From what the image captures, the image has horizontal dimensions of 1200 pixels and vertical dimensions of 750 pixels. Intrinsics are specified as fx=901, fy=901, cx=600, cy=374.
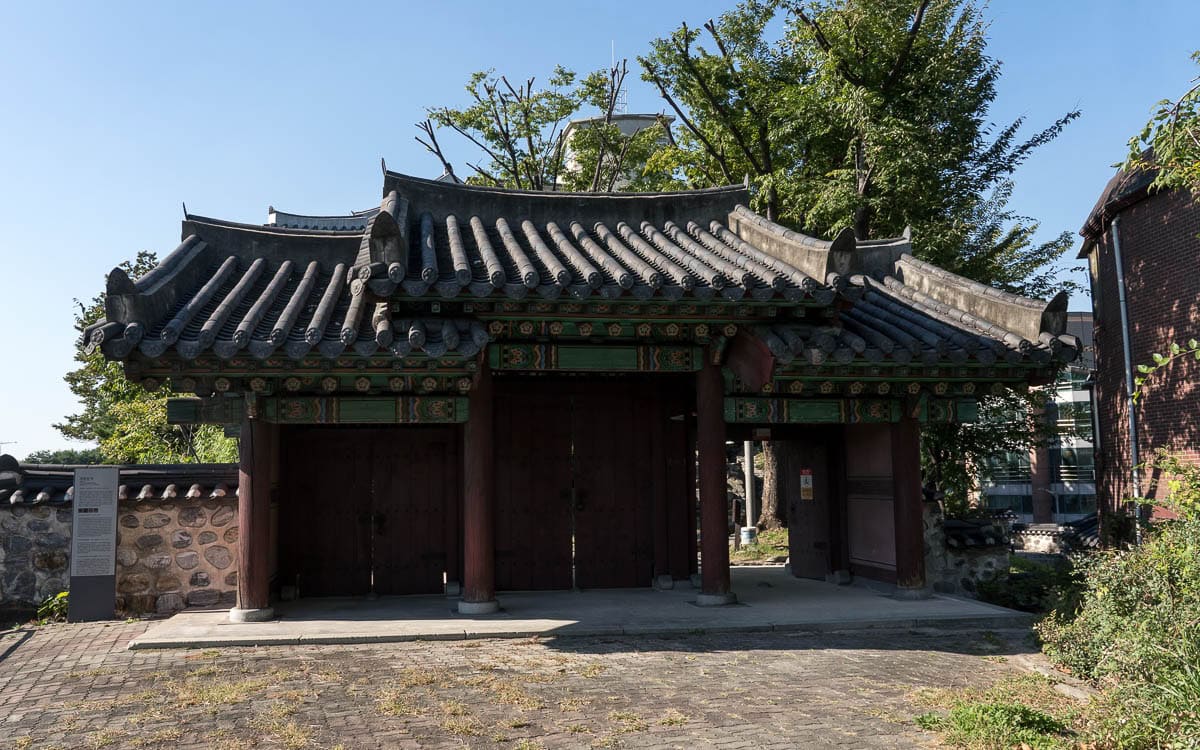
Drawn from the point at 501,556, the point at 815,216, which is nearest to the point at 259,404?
the point at 501,556

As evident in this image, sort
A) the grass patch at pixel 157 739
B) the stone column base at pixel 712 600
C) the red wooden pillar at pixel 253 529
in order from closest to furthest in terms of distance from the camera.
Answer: the grass patch at pixel 157 739
the red wooden pillar at pixel 253 529
the stone column base at pixel 712 600

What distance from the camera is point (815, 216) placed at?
20.2m

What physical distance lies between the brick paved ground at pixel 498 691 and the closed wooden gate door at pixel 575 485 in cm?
327

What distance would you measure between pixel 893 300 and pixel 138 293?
31.8 feet

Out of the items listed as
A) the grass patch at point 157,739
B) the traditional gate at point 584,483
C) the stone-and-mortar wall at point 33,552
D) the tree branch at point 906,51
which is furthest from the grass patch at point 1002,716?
the tree branch at point 906,51

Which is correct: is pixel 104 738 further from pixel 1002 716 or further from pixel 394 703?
pixel 1002 716

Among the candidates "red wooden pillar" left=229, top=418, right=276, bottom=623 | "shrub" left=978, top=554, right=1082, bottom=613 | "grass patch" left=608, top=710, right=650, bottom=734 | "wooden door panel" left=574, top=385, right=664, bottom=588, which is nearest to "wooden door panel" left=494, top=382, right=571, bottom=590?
"wooden door panel" left=574, top=385, right=664, bottom=588

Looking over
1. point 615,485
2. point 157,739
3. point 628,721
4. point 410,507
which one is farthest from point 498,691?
point 615,485

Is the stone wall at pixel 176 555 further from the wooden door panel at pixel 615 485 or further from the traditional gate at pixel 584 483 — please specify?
the wooden door panel at pixel 615 485

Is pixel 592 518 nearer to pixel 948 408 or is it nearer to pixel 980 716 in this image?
pixel 948 408

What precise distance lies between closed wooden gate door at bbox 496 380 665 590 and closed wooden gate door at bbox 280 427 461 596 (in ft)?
2.83

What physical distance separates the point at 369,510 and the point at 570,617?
346cm

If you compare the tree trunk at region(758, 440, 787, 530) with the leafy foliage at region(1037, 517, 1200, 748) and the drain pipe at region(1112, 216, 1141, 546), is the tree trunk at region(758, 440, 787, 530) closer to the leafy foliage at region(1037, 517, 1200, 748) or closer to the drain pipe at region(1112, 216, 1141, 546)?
the drain pipe at region(1112, 216, 1141, 546)

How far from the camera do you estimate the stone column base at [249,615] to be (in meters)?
9.98
